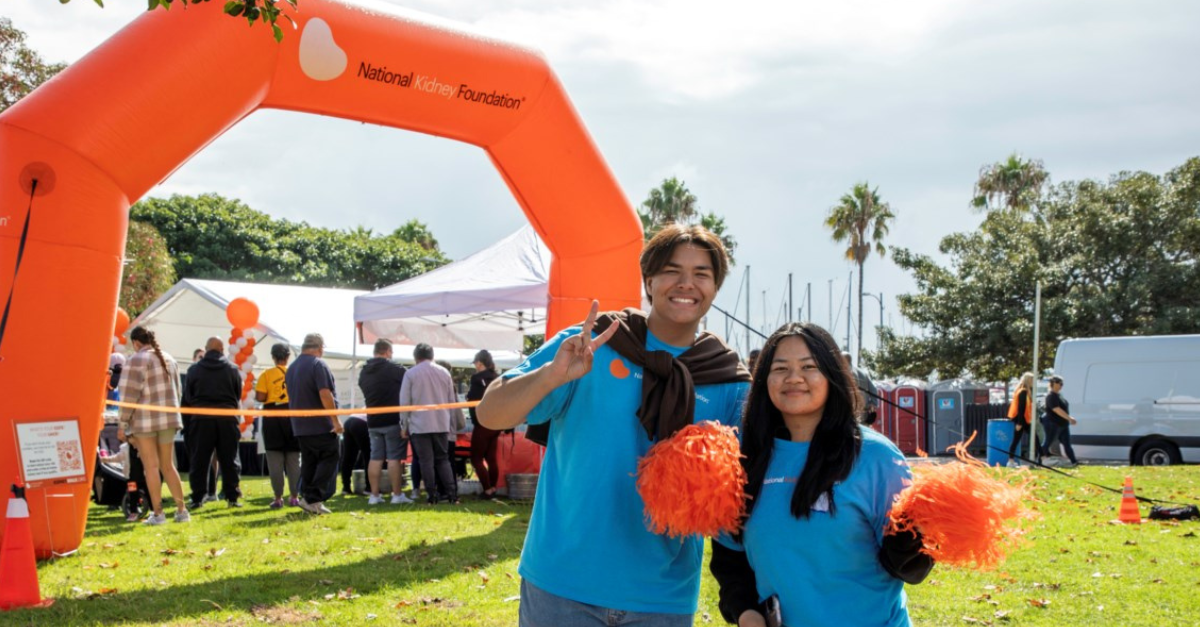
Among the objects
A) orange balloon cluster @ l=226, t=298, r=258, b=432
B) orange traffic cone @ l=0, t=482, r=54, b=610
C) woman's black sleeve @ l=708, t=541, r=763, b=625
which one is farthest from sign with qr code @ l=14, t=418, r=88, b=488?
orange balloon cluster @ l=226, t=298, r=258, b=432

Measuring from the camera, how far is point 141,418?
9.16 m

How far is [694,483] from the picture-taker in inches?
93.1

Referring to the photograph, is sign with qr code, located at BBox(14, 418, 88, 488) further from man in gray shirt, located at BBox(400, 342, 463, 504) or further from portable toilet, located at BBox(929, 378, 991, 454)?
portable toilet, located at BBox(929, 378, 991, 454)

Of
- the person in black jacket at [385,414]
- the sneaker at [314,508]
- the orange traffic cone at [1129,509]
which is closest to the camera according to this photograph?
the orange traffic cone at [1129,509]

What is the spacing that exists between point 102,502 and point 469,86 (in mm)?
5953

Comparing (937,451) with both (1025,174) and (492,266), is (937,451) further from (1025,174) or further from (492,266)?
(1025,174)

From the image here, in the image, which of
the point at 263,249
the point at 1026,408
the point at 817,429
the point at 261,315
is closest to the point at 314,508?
the point at 261,315

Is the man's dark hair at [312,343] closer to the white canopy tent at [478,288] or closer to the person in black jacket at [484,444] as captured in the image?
the person in black jacket at [484,444]

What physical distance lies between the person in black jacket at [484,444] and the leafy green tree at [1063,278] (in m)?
18.8

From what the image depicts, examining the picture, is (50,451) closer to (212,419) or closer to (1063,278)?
(212,419)

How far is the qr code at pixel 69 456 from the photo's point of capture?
651cm

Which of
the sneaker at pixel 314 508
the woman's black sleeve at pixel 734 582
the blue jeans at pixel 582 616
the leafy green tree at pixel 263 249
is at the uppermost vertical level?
the leafy green tree at pixel 263 249

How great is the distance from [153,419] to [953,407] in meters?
17.8

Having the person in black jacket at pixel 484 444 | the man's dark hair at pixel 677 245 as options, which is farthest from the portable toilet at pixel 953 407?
the man's dark hair at pixel 677 245
